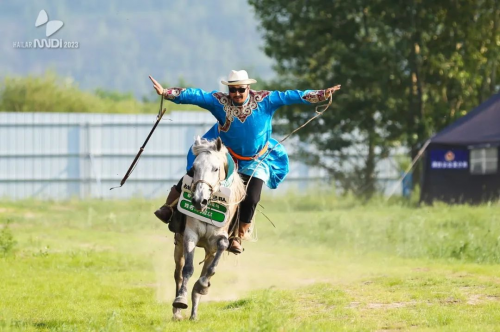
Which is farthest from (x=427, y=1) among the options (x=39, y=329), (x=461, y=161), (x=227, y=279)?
(x=39, y=329)

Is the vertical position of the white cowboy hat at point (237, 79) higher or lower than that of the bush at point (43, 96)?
lower

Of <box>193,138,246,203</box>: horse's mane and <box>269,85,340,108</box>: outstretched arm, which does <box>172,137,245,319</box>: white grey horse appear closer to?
<box>193,138,246,203</box>: horse's mane

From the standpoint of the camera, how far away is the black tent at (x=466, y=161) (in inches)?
979

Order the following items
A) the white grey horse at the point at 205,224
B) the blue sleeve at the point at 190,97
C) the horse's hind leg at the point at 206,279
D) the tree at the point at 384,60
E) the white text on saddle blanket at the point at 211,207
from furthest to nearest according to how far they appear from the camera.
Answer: the tree at the point at 384,60 → the blue sleeve at the point at 190,97 → the white text on saddle blanket at the point at 211,207 → the horse's hind leg at the point at 206,279 → the white grey horse at the point at 205,224

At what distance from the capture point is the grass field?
379 inches

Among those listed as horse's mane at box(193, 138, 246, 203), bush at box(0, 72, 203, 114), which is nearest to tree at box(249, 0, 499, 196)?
bush at box(0, 72, 203, 114)

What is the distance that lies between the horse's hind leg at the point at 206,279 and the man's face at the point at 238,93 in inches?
58.4

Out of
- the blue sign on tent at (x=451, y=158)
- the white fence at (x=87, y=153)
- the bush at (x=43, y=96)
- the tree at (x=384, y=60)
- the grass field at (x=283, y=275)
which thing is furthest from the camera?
the bush at (x=43, y=96)

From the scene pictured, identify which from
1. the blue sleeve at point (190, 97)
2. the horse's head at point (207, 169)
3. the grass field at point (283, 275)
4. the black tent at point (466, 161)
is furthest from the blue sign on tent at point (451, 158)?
the horse's head at point (207, 169)

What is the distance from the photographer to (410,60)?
97.3 ft

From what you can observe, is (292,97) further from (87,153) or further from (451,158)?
Answer: (87,153)

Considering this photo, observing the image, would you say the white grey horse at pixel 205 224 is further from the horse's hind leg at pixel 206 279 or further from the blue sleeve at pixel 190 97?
the blue sleeve at pixel 190 97

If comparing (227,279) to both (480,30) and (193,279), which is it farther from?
(480,30)

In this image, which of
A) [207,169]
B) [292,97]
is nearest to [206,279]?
[207,169]
